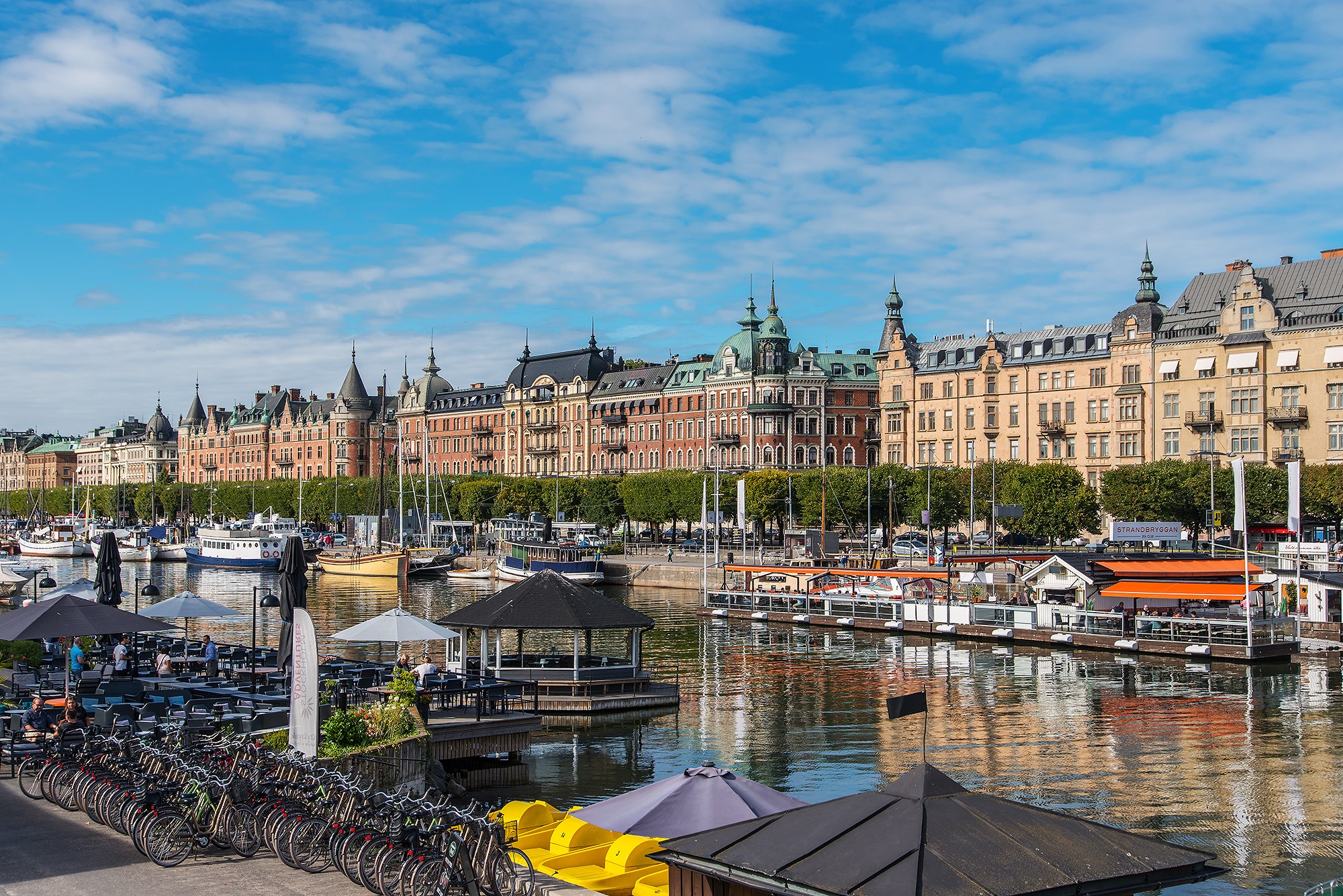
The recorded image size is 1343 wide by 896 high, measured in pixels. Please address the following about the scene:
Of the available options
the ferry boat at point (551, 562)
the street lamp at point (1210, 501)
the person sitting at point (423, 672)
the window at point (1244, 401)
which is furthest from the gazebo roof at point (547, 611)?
the window at point (1244, 401)

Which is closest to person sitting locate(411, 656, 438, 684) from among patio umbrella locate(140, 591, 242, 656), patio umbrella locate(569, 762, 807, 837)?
patio umbrella locate(140, 591, 242, 656)

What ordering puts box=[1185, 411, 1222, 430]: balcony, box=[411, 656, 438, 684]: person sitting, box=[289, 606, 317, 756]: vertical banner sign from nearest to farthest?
box=[289, 606, 317, 756]: vertical banner sign → box=[411, 656, 438, 684]: person sitting → box=[1185, 411, 1222, 430]: balcony

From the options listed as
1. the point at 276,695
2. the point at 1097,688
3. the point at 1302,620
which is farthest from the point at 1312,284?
the point at 276,695

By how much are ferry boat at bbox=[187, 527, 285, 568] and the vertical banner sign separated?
88.5 m

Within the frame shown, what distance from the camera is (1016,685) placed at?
1666 inches

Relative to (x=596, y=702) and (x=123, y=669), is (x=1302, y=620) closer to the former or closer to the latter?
(x=596, y=702)

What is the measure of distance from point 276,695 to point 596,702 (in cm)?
957

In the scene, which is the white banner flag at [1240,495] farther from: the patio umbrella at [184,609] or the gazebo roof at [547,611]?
the patio umbrella at [184,609]

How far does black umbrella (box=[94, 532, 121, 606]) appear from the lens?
3903 cm

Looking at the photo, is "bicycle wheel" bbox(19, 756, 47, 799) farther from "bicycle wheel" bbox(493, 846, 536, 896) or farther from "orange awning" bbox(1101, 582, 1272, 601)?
"orange awning" bbox(1101, 582, 1272, 601)

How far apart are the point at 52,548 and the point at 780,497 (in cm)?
7934

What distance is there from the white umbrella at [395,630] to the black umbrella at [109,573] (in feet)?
34.4

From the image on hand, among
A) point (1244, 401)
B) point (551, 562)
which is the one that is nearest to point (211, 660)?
point (551, 562)

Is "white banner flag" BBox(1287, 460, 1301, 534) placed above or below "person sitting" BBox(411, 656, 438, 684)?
above
